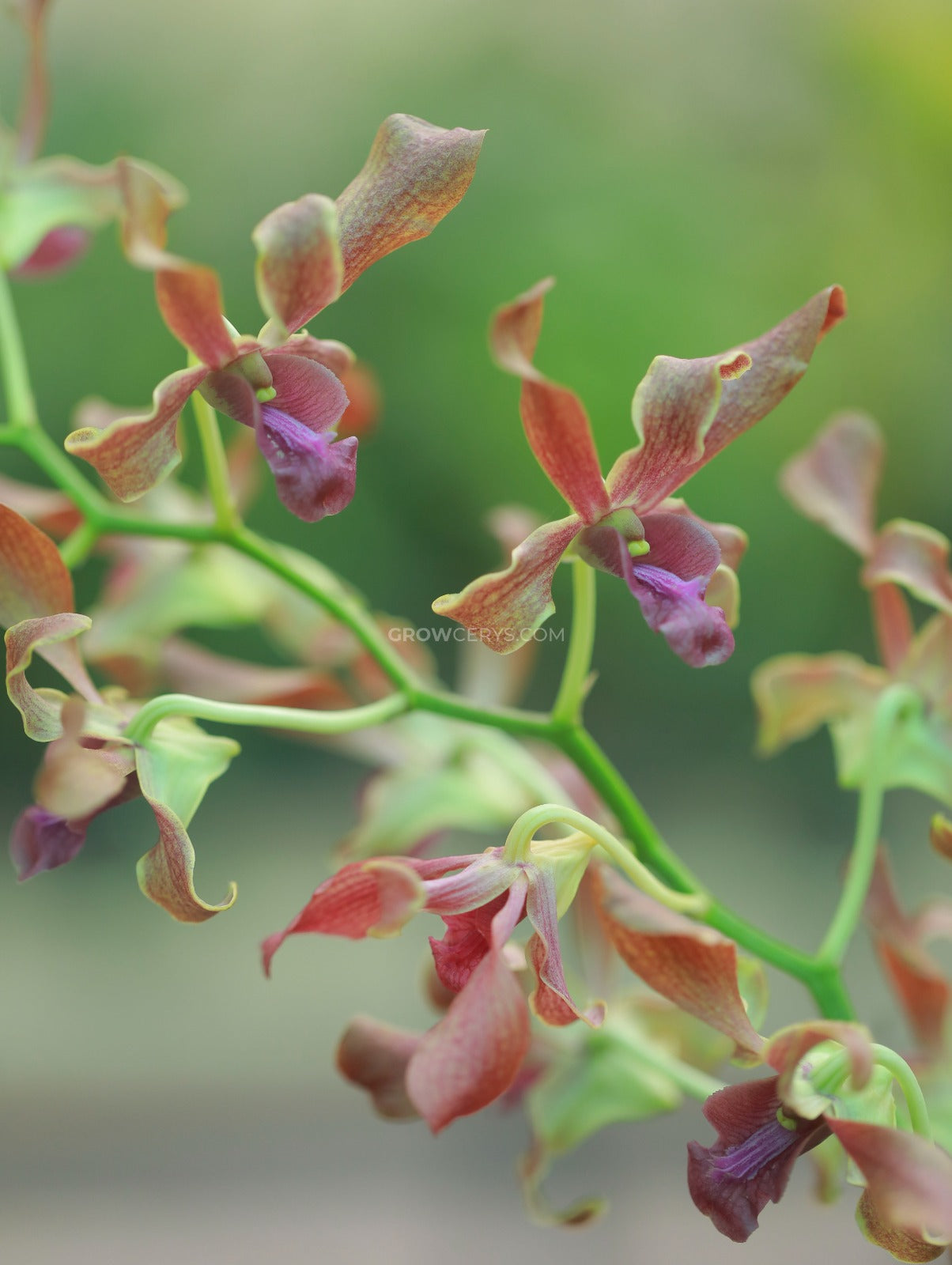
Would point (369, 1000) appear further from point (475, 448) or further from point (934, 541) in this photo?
point (934, 541)

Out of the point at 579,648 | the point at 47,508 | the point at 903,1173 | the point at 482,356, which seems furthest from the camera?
the point at 482,356

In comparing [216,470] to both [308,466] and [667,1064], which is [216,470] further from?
[667,1064]

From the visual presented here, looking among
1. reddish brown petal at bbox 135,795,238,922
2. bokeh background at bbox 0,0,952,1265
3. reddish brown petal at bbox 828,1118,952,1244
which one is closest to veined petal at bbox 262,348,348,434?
reddish brown petal at bbox 135,795,238,922

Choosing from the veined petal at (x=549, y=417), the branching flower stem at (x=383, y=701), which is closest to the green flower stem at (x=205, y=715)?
the branching flower stem at (x=383, y=701)

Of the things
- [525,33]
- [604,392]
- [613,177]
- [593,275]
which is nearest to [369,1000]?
[604,392]

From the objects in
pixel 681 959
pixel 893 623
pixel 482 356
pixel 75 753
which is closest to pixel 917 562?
pixel 893 623

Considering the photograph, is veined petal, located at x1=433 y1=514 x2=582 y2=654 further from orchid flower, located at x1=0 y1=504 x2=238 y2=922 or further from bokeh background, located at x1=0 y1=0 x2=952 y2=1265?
bokeh background, located at x1=0 y1=0 x2=952 y2=1265
